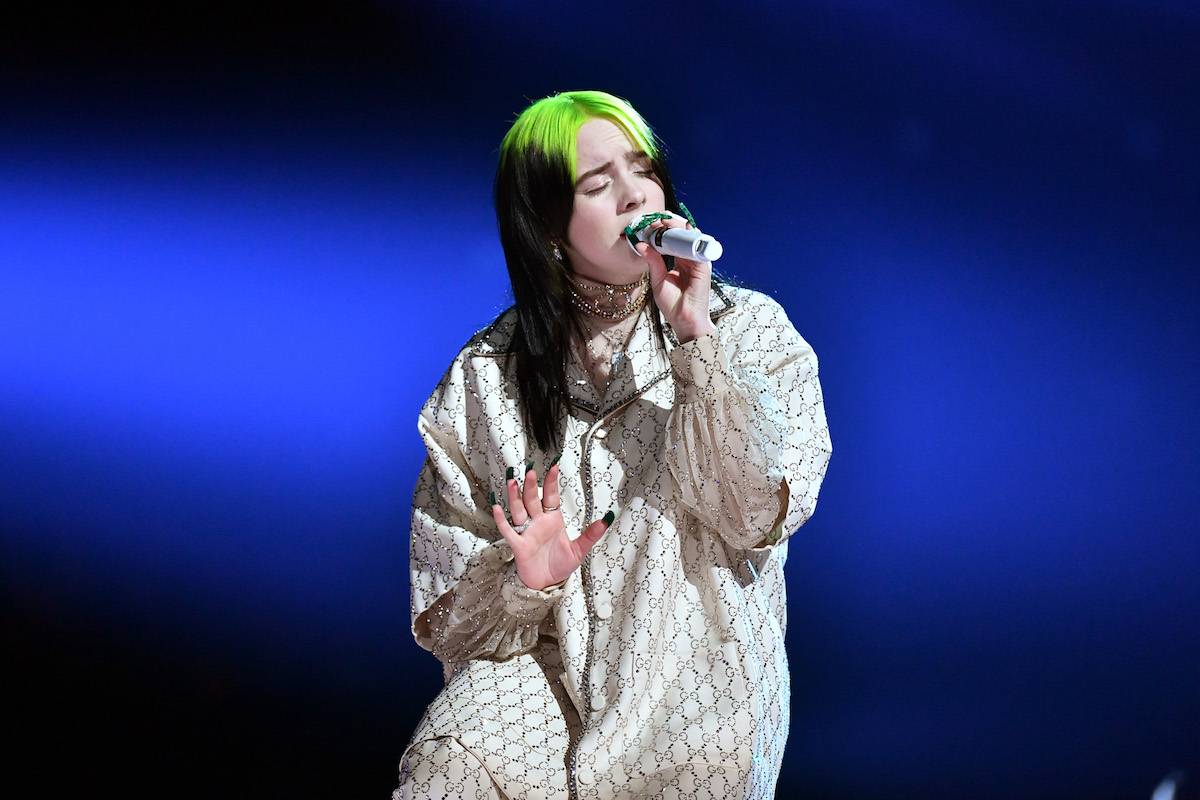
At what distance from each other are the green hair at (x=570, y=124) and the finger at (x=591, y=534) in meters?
0.47

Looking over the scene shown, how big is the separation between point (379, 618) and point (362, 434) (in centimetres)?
40

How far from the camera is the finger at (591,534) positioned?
165 cm

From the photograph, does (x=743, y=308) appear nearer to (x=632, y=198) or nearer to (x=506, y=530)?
(x=632, y=198)

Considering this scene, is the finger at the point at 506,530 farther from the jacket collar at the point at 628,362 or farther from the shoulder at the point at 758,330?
the shoulder at the point at 758,330

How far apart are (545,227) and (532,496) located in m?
0.40

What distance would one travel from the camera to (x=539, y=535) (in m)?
1.69

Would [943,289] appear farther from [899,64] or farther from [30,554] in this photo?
[30,554]

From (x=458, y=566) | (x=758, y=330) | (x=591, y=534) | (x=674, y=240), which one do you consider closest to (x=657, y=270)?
(x=674, y=240)

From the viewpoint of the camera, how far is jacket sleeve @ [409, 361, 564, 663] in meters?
1.77

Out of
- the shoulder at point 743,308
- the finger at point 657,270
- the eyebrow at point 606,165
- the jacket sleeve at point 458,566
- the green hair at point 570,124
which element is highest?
the green hair at point 570,124

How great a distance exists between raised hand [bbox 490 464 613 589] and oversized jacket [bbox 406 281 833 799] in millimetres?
35

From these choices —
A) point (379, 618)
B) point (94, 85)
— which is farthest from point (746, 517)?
point (94, 85)

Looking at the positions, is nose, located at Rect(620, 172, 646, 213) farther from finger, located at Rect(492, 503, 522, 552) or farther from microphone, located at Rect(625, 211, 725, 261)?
finger, located at Rect(492, 503, 522, 552)

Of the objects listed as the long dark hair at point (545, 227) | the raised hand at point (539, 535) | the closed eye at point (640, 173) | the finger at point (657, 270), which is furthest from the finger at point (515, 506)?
the closed eye at point (640, 173)
